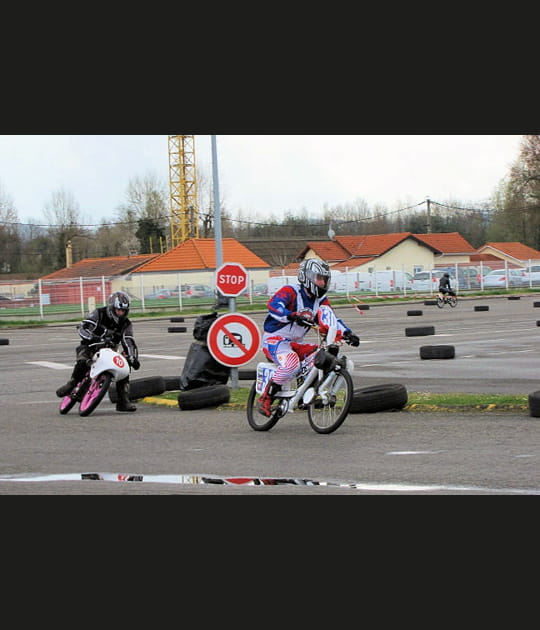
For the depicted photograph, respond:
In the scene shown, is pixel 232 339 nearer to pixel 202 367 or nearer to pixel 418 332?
pixel 202 367

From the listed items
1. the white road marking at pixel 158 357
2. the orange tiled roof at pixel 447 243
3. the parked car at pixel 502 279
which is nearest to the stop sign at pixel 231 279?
the white road marking at pixel 158 357

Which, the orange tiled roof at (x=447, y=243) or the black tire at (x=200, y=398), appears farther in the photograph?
the orange tiled roof at (x=447, y=243)

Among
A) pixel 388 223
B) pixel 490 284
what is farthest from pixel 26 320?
pixel 388 223

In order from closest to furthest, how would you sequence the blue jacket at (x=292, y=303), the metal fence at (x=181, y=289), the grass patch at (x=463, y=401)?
the blue jacket at (x=292, y=303) → the grass patch at (x=463, y=401) → the metal fence at (x=181, y=289)

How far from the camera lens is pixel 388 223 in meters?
126

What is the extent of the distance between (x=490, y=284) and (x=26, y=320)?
3305cm

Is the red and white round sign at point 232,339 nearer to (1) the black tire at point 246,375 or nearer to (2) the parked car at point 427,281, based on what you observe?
(1) the black tire at point 246,375

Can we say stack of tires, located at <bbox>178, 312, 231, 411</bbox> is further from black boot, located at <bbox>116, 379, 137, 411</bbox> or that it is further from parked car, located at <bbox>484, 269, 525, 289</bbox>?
parked car, located at <bbox>484, 269, 525, 289</bbox>

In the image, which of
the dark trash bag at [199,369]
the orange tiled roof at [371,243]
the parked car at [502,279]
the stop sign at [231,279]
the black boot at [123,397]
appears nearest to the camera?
the black boot at [123,397]

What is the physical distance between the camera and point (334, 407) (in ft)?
34.1

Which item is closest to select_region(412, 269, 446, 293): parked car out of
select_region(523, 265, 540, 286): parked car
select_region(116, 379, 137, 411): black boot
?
select_region(523, 265, 540, 286): parked car

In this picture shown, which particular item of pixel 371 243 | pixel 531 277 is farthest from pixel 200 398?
pixel 371 243

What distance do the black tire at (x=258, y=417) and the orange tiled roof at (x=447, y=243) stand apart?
89.0 metres

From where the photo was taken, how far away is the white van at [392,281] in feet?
226
